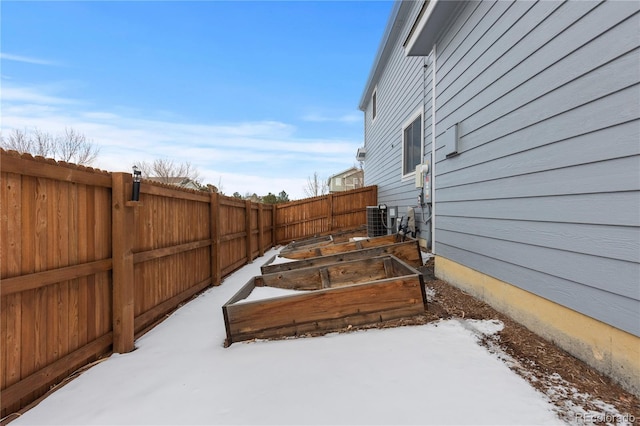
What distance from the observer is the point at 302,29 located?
11.5 meters

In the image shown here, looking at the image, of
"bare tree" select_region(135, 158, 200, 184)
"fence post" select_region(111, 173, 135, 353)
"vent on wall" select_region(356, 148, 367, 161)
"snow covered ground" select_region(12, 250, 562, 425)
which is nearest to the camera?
"snow covered ground" select_region(12, 250, 562, 425)

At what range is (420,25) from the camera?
4566 millimetres

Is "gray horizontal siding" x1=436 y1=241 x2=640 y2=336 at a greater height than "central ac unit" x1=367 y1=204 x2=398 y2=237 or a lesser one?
lesser

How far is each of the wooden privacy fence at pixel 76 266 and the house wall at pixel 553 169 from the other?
3505 millimetres

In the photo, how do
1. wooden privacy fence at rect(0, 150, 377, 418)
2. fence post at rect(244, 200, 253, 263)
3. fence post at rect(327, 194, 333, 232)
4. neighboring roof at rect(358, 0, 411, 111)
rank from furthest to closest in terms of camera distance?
fence post at rect(327, 194, 333, 232), fence post at rect(244, 200, 253, 263), neighboring roof at rect(358, 0, 411, 111), wooden privacy fence at rect(0, 150, 377, 418)

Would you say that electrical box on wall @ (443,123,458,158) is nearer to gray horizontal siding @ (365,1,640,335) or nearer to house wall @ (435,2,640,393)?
gray horizontal siding @ (365,1,640,335)

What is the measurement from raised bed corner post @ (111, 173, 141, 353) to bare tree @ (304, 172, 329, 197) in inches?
1486

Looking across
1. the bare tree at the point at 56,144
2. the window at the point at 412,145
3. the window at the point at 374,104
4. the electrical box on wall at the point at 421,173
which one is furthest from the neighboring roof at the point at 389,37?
the bare tree at the point at 56,144

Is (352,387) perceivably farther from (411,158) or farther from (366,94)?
(366,94)

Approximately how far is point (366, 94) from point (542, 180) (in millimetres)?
10613

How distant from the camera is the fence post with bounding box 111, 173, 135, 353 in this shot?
256 cm

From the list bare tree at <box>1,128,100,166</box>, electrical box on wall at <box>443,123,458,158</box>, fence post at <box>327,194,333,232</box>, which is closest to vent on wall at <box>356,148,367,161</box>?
fence post at <box>327,194,333,232</box>

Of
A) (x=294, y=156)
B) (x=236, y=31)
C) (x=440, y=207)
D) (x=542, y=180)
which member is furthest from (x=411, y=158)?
(x=294, y=156)

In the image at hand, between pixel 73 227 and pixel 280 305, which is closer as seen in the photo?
pixel 73 227
